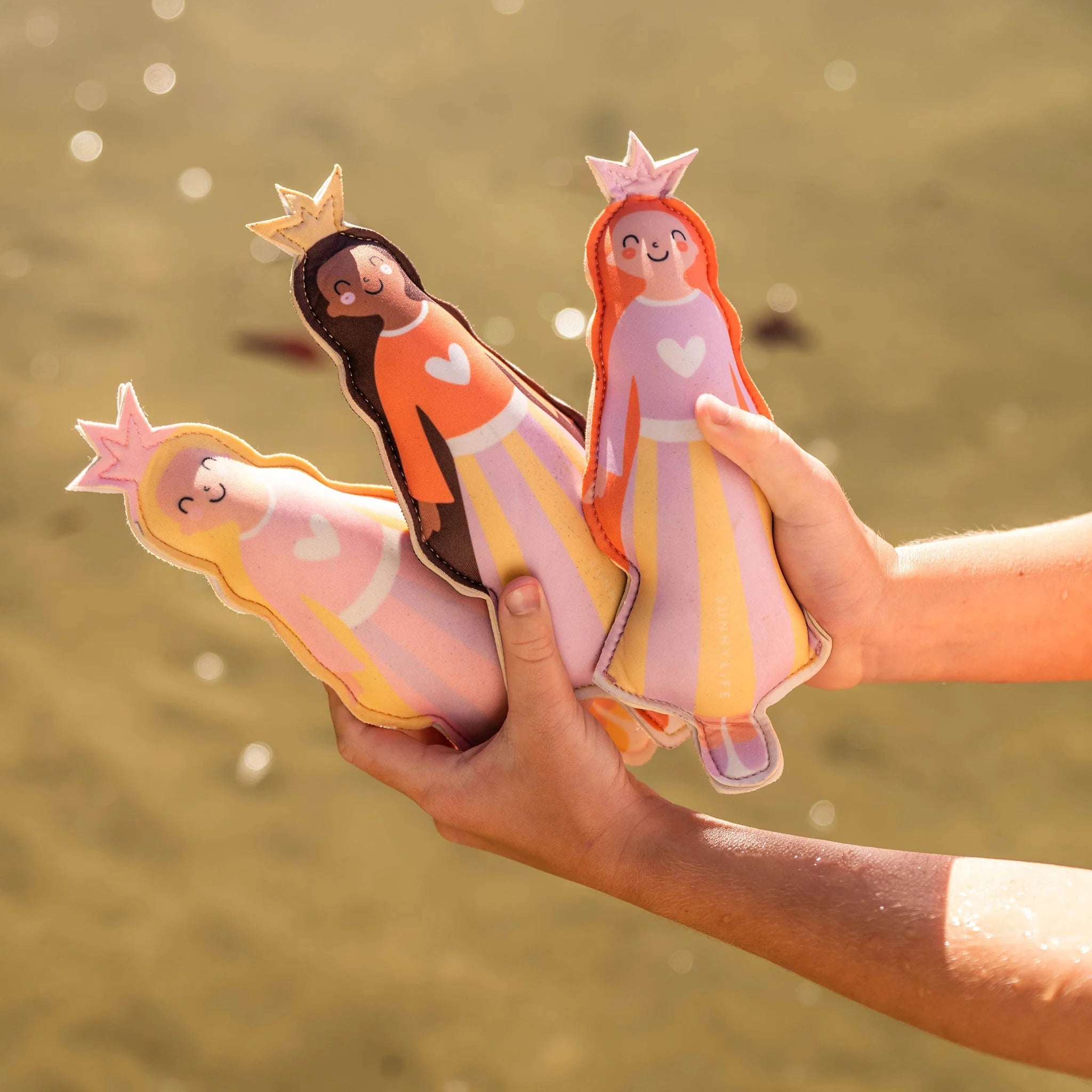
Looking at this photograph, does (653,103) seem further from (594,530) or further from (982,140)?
(594,530)

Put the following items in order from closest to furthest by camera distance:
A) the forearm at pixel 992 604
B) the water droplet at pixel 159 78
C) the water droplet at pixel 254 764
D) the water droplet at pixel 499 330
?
the forearm at pixel 992 604, the water droplet at pixel 254 764, the water droplet at pixel 499 330, the water droplet at pixel 159 78

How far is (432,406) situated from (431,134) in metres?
1.75

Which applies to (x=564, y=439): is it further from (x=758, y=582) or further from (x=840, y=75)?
(x=840, y=75)

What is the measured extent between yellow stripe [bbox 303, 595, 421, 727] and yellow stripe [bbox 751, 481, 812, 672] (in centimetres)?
42

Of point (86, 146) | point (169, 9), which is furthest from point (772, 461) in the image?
point (169, 9)

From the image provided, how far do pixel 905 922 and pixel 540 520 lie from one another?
1.68 feet

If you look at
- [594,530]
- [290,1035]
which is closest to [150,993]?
[290,1035]

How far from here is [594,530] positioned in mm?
1039

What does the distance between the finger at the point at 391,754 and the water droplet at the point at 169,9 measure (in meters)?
2.15

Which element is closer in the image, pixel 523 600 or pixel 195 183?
pixel 523 600

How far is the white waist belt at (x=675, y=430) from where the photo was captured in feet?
3.28

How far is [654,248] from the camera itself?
39.4 inches

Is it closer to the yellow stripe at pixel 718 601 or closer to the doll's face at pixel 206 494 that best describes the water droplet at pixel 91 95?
the doll's face at pixel 206 494

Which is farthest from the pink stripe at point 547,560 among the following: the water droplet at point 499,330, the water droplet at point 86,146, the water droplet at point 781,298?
the water droplet at point 86,146
